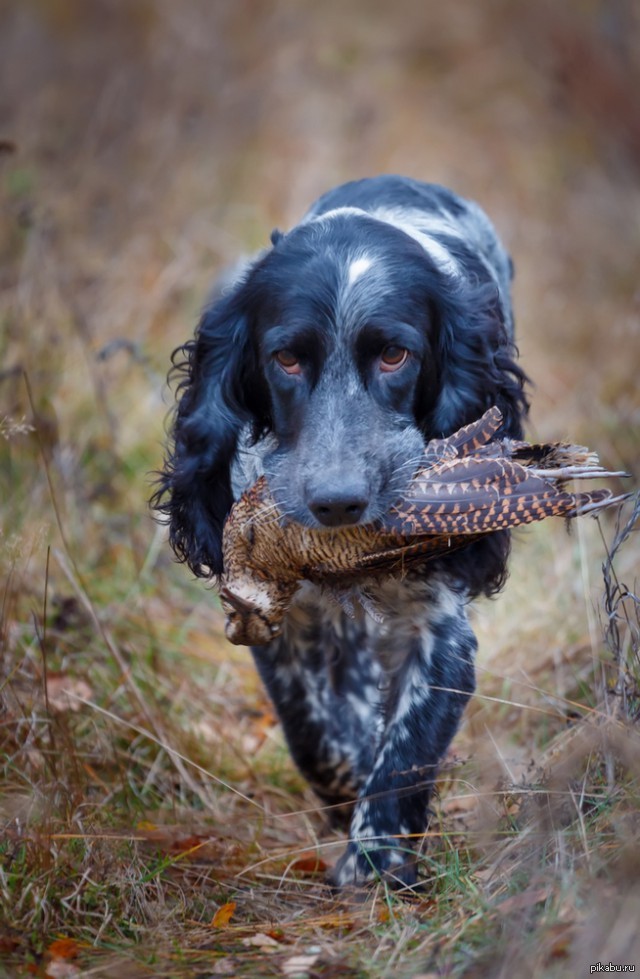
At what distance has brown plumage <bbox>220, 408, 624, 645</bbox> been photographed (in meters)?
2.98

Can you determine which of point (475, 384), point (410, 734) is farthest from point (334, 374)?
point (410, 734)

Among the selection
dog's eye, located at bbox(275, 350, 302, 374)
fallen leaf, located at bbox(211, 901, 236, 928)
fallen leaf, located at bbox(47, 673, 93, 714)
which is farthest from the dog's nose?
fallen leaf, located at bbox(47, 673, 93, 714)

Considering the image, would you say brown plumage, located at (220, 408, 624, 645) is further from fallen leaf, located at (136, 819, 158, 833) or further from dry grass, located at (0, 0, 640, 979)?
fallen leaf, located at (136, 819, 158, 833)

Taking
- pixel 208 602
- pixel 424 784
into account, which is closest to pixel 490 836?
pixel 424 784

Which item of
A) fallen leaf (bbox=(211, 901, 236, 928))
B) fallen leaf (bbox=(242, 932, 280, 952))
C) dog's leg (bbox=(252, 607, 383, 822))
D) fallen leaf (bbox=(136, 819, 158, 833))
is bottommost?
fallen leaf (bbox=(242, 932, 280, 952))

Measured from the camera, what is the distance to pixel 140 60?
9.34m

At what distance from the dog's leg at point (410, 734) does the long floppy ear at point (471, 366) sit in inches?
19.5

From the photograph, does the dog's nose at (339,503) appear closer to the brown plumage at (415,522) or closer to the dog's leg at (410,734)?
the brown plumage at (415,522)

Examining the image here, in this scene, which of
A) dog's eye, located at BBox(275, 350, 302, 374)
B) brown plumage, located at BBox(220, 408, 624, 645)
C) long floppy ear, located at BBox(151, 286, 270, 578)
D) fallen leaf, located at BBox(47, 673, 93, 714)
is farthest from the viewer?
fallen leaf, located at BBox(47, 673, 93, 714)

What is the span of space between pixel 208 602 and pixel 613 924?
3267 mm

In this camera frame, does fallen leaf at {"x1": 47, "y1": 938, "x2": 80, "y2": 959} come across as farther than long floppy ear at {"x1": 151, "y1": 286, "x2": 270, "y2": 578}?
No

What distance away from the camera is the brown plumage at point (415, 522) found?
9.77 ft

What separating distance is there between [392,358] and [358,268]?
0.26 m

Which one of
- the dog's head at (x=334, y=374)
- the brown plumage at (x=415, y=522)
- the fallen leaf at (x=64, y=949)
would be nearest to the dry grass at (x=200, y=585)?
the fallen leaf at (x=64, y=949)
